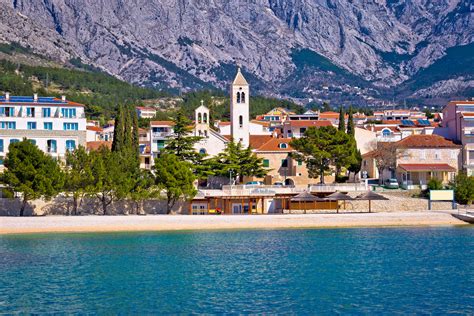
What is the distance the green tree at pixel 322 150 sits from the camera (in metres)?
76.4

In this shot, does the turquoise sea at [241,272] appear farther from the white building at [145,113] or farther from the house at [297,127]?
the white building at [145,113]

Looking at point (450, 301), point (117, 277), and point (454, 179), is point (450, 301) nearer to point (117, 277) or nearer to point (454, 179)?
point (117, 277)

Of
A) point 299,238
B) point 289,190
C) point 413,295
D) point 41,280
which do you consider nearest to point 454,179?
point 289,190

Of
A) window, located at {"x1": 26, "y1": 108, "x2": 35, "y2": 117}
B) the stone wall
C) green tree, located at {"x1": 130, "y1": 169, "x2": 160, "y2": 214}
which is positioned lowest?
the stone wall

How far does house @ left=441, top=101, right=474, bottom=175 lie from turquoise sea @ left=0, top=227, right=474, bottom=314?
28185mm

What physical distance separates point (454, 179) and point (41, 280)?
52.4 meters

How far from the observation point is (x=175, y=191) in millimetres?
67500

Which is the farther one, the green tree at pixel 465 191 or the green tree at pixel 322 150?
the green tree at pixel 322 150

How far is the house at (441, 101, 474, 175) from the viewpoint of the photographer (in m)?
86.2

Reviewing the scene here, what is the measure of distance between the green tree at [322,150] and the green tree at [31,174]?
2609 cm

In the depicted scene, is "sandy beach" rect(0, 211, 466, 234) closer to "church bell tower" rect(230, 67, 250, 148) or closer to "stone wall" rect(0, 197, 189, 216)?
"stone wall" rect(0, 197, 189, 216)

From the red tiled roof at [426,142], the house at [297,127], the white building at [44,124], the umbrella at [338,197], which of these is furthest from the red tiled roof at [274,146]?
the white building at [44,124]

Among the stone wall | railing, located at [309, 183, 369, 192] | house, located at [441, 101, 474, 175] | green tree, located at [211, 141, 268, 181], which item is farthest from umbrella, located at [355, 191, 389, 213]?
house, located at [441, 101, 474, 175]

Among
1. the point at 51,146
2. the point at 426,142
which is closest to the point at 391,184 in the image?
the point at 426,142
